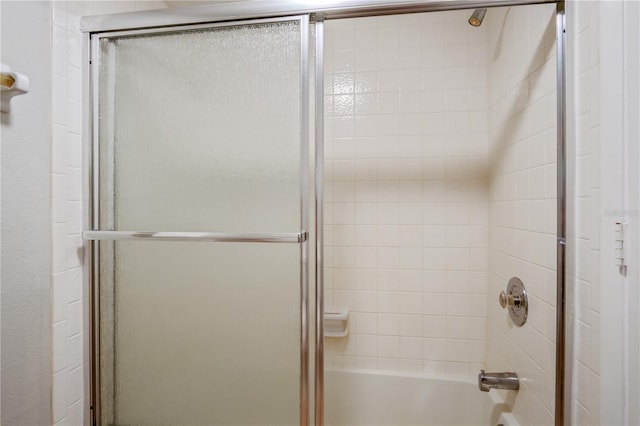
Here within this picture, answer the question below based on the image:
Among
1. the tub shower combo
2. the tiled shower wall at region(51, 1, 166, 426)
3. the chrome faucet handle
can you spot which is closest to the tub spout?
the tub shower combo

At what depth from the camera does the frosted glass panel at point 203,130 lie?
3.01 feet

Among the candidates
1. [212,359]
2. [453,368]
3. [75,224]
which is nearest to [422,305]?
[453,368]

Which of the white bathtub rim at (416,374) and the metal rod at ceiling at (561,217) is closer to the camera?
the metal rod at ceiling at (561,217)

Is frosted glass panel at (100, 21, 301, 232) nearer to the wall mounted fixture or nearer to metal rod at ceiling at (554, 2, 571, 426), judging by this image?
the wall mounted fixture

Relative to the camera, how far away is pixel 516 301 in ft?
4.06

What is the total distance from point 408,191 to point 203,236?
1.08 m

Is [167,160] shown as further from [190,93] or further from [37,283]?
[37,283]

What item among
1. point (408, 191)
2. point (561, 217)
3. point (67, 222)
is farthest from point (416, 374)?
point (67, 222)

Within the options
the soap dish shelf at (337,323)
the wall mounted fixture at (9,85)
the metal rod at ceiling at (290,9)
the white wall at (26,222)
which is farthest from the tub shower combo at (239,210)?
the soap dish shelf at (337,323)

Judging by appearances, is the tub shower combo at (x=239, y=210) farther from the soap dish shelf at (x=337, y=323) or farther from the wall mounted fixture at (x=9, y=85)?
the soap dish shelf at (x=337, y=323)

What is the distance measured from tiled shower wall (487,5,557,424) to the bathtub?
21 centimetres

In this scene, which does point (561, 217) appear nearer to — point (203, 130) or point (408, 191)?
point (408, 191)

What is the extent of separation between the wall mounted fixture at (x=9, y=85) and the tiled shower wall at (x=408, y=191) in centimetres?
120

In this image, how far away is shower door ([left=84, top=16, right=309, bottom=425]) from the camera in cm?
91
